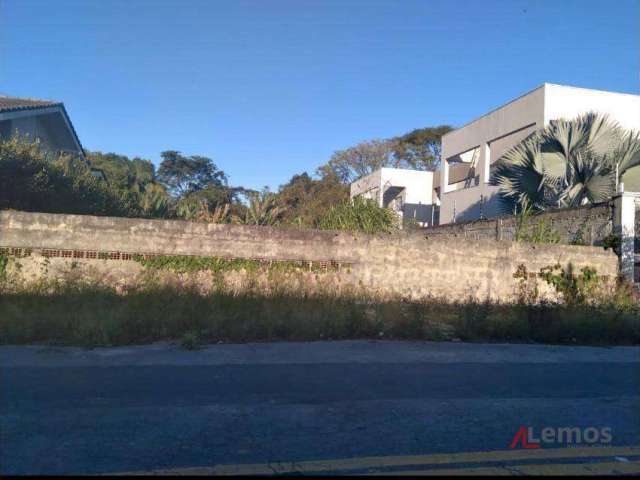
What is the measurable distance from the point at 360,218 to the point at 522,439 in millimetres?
12701

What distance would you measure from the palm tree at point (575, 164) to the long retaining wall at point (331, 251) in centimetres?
337

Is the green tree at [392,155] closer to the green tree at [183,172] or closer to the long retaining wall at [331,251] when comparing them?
the green tree at [183,172]

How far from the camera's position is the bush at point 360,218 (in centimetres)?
1731

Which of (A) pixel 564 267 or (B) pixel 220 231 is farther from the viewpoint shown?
(A) pixel 564 267

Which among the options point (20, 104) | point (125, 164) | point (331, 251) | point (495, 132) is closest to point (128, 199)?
point (20, 104)

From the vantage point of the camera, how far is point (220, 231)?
12781 millimetres

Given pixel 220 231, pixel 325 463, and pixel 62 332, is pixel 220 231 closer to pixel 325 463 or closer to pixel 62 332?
pixel 62 332

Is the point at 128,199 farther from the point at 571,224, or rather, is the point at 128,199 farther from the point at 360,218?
the point at 571,224

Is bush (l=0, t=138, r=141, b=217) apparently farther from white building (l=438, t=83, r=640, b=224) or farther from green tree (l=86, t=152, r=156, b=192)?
green tree (l=86, t=152, r=156, b=192)

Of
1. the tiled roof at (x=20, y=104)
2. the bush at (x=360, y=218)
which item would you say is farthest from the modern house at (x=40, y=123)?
the bush at (x=360, y=218)

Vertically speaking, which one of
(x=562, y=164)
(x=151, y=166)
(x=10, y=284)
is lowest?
(x=10, y=284)

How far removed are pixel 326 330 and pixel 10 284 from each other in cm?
661

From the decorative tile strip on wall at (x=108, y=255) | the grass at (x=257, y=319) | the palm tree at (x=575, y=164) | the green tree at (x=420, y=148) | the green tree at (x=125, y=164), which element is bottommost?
the grass at (x=257, y=319)

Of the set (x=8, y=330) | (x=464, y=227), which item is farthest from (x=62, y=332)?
(x=464, y=227)
